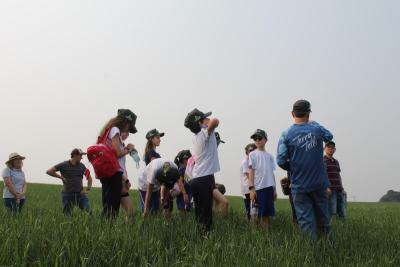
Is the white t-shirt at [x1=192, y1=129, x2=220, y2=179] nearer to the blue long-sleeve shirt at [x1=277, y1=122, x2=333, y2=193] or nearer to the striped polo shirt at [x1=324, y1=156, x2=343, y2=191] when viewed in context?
the blue long-sleeve shirt at [x1=277, y1=122, x2=333, y2=193]

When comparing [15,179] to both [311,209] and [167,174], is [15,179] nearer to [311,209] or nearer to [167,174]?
[167,174]

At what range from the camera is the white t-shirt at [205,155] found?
5473mm

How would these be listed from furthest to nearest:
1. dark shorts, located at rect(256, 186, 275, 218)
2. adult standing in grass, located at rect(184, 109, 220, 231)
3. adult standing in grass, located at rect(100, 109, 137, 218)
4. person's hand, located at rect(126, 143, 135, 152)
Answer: dark shorts, located at rect(256, 186, 275, 218) < person's hand, located at rect(126, 143, 135, 152) < adult standing in grass, located at rect(100, 109, 137, 218) < adult standing in grass, located at rect(184, 109, 220, 231)

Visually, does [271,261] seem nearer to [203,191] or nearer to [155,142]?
[203,191]

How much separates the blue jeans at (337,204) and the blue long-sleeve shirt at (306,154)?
12.3 feet

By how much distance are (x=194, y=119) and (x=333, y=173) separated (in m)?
4.50

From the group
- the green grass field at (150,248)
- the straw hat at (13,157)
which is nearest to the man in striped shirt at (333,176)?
the green grass field at (150,248)

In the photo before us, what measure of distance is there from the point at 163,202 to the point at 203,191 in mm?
2146

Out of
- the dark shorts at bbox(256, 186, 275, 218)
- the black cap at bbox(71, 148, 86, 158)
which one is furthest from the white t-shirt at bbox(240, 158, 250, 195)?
the black cap at bbox(71, 148, 86, 158)

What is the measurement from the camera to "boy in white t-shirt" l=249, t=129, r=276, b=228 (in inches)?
279

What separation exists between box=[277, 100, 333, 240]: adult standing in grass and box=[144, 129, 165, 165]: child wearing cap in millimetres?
3037

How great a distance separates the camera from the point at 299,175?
17.2ft

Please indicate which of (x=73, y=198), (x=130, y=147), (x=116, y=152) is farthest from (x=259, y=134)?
(x=73, y=198)

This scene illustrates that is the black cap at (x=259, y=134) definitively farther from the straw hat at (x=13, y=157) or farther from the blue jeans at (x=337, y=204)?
the straw hat at (x=13, y=157)
